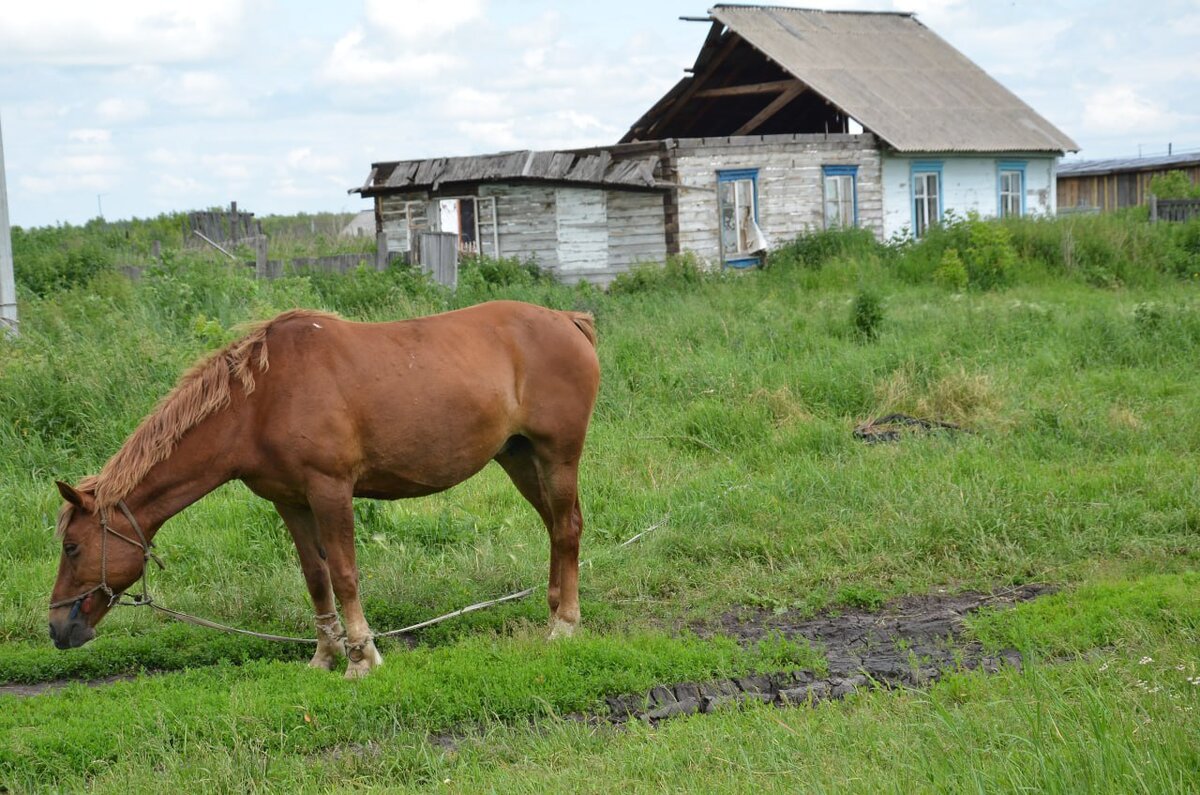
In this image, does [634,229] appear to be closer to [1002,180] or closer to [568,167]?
[568,167]

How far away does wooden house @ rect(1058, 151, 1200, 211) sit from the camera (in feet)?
131

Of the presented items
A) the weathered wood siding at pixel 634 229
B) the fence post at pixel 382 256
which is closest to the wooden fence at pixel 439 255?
the fence post at pixel 382 256

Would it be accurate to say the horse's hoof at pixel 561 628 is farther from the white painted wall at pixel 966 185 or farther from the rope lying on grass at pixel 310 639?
the white painted wall at pixel 966 185

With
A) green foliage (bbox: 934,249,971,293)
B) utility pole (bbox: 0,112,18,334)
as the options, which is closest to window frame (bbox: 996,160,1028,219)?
green foliage (bbox: 934,249,971,293)

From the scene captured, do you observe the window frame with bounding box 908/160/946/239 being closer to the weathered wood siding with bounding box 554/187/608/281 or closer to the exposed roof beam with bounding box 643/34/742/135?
Result: the exposed roof beam with bounding box 643/34/742/135

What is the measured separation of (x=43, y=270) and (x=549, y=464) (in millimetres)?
15112

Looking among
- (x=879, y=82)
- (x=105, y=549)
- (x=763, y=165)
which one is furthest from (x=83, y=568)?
(x=879, y=82)

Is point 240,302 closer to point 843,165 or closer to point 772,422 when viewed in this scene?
point 772,422

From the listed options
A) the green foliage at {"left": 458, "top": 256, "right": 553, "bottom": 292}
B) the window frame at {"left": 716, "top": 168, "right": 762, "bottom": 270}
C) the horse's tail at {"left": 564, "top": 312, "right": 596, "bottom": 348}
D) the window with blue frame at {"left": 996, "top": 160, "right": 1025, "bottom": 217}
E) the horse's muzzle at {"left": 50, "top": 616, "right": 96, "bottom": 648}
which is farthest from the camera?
the window with blue frame at {"left": 996, "top": 160, "right": 1025, "bottom": 217}

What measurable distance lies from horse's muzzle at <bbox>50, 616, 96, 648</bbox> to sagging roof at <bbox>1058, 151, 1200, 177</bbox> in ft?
133

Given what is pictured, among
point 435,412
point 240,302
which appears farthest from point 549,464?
point 240,302

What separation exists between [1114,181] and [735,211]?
2525cm

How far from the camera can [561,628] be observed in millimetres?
6473

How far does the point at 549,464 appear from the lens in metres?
6.76
